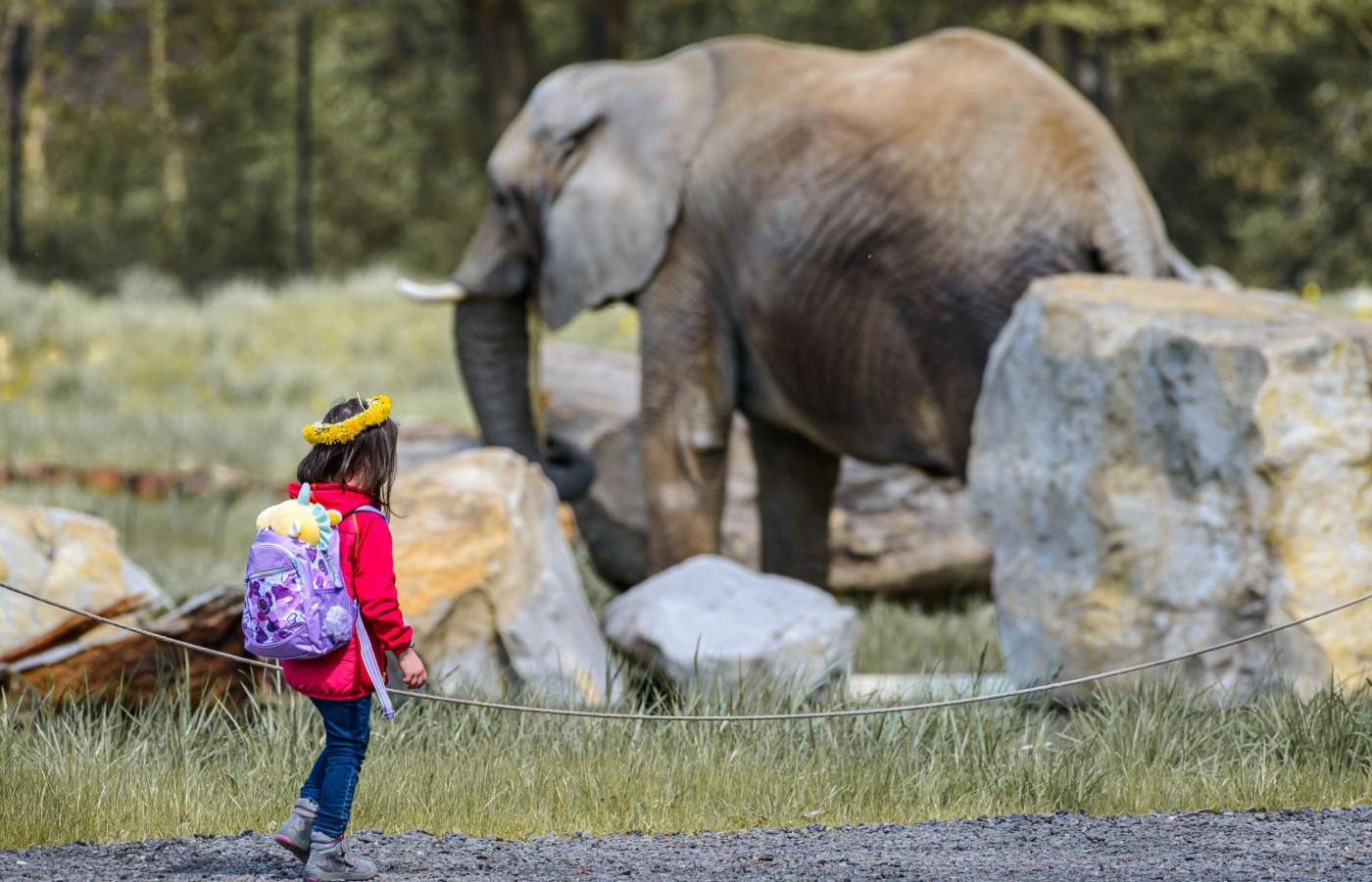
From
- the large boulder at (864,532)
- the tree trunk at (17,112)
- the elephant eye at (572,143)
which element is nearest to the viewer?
the elephant eye at (572,143)

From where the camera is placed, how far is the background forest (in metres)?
20.1

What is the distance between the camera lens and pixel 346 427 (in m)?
3.47

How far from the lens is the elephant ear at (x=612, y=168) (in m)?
7.66

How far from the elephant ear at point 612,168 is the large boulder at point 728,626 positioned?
198 cm

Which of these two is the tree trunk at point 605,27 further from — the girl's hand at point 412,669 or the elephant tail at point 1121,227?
the girl's hand at point 412,669

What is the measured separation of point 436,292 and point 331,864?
5.26 meters

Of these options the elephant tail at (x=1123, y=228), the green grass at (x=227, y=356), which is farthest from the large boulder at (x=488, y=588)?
the green grass at (x=227, y=356)

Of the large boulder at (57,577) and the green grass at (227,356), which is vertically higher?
the large boulder at (57,577)

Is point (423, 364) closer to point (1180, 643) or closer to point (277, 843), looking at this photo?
point (1180, 643)

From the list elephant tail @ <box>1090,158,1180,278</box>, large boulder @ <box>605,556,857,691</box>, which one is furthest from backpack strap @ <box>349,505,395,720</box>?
elephant tail @ <box>1090,158,1180,278</box>

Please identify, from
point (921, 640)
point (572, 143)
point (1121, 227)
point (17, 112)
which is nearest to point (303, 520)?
point (1121, 227)

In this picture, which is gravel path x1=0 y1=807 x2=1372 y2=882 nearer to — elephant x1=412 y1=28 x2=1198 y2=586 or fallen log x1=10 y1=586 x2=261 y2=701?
fallen log x1=10 y1=586 x2=261 y2=701

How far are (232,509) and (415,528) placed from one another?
4655mm

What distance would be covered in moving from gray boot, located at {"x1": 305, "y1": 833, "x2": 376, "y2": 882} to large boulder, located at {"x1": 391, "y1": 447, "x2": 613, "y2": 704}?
1.90 m
